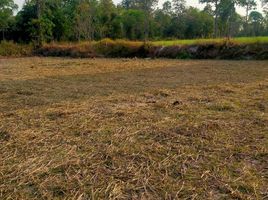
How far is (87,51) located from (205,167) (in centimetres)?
1934

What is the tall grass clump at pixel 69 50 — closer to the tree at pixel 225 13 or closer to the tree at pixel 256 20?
the tree at pixel 225 13

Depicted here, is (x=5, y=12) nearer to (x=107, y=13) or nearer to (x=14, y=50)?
(x=107, y=13)

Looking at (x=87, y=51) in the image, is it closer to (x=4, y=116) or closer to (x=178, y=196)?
(x=4, y=116)

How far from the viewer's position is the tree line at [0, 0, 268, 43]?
111ft

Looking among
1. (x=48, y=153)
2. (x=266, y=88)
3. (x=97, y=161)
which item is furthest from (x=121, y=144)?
(x=266, y=88)

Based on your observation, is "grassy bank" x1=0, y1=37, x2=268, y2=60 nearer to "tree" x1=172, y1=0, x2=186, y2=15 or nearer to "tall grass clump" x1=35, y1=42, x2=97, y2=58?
"tall grass clump" x1=35, y1=42, x2=97, y2=58

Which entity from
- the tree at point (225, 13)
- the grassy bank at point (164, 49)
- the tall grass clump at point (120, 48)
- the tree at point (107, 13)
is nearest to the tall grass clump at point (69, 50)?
the grassy bank at point (164, 49)

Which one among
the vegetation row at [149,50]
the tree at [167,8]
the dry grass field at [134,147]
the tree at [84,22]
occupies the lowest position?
the dry grass field at [134,147]

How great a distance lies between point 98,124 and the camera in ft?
12.9

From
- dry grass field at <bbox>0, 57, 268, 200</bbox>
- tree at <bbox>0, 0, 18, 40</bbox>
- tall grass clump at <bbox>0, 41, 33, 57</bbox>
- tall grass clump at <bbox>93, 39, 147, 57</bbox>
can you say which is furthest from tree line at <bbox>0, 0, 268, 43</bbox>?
dry grass field at <bbox>0, 57, 268, 200</bbox>

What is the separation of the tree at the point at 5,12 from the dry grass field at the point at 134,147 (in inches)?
1339

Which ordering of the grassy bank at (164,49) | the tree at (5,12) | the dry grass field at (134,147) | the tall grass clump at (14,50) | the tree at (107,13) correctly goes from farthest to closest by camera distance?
the tree at (107,13), the tree at (5,12), the tall grass clump at (14,50), the grassy bank at (164,49), the dry grass field at (134,147)

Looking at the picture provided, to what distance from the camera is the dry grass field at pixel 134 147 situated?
2.34 m

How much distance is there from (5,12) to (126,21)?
14.7 metres
